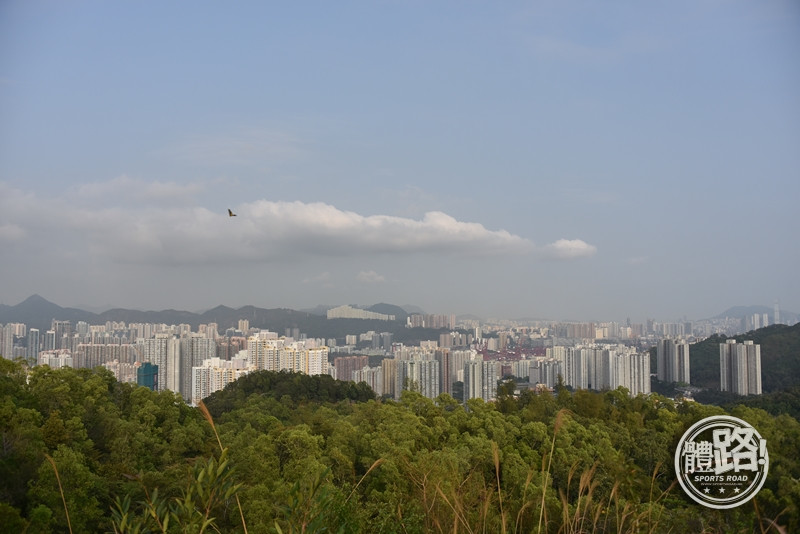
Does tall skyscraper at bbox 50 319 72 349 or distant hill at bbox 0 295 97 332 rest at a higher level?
distant hill at bbox 0 295 97 332

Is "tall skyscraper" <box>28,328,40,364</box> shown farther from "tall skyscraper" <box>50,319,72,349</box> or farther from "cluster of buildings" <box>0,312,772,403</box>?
"tall skyscraper" <box>50,319,72,349</box>

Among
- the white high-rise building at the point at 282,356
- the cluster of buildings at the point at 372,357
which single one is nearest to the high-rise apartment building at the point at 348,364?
the cluster of buildings at the point at 372,357

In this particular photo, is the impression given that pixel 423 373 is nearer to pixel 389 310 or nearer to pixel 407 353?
pixel 407 353

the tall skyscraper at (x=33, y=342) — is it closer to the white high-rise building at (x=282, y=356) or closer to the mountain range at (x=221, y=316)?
the mountain range at (x=221, y=316)

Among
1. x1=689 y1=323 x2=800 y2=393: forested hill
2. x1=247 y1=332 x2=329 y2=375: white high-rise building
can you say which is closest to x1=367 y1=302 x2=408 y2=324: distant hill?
x1=247 y1=332 x2=329 y2=375: white high-rise building

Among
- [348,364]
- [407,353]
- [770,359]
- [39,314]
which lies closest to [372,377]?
[407,353]
